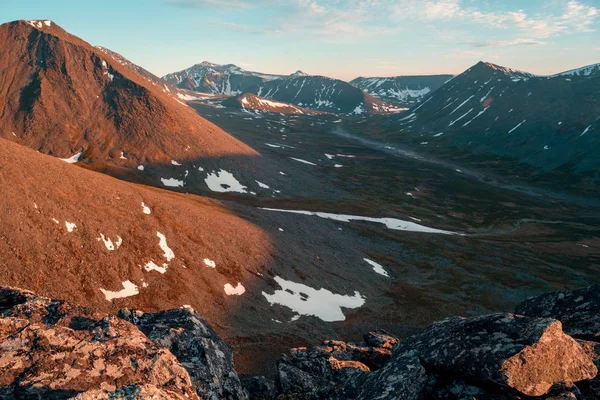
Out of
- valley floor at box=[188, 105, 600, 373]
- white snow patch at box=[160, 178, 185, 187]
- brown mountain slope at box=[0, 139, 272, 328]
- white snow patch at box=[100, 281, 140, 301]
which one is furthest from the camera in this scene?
white snow patch at box=[160, 178, 185, 187]

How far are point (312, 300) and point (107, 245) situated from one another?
30.1 meters

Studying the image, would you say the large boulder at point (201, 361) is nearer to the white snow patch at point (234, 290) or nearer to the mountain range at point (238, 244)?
the mountain range at point (238, 244)

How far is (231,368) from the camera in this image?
16688 mm

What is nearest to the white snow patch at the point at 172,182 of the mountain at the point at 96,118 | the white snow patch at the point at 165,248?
the mountain at the point at 96,118

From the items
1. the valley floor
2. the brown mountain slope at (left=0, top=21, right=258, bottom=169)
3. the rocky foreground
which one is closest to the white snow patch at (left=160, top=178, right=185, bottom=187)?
the brown mountain slope at (left=0, top=21, right=258, bottom=169)

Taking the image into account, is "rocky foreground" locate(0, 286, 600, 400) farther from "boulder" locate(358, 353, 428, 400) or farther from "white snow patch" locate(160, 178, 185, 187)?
"white snow patch" locate(160, 178, 185, 187)

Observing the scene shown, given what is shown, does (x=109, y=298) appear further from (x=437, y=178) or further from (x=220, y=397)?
(x=437, y=178)

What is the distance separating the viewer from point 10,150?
5169cm

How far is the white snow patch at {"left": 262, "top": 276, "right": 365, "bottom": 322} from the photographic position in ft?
172

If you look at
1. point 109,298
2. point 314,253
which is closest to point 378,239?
point 314,253

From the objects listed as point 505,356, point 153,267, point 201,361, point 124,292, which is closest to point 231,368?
point 201,361

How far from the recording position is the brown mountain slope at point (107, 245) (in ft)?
131

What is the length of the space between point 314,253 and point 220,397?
191 ft

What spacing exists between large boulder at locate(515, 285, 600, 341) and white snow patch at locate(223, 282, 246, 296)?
36.9m
